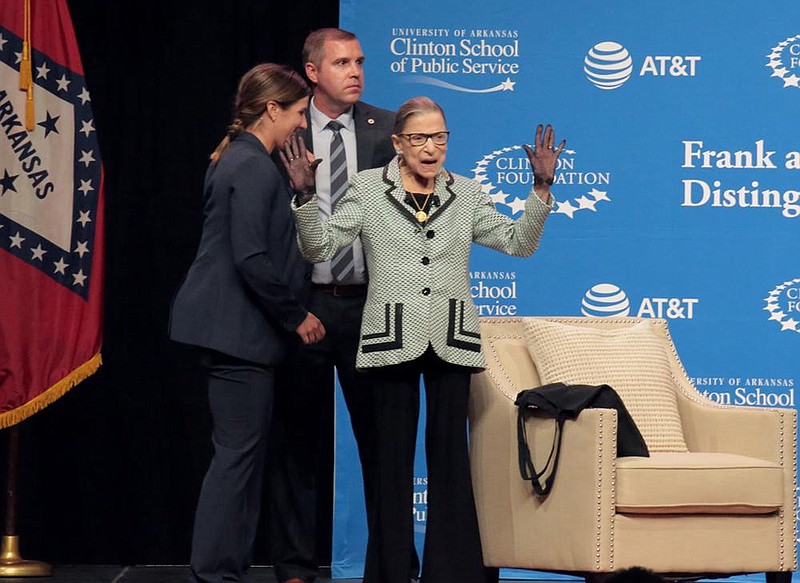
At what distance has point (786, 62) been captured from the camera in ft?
17.9

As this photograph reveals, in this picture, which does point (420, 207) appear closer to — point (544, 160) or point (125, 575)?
point (544, 160)

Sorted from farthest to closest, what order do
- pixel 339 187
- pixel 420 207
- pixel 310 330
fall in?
pixel 339 187 → pixel 420 207 → pixel 310 330

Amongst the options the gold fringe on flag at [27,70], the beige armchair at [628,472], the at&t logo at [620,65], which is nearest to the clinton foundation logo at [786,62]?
the at&t logo at [620,65]

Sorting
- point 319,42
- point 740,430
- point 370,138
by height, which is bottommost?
point 740,430

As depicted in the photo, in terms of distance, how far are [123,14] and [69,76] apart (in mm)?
540

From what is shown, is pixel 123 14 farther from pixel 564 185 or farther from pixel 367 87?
pixel 564 185

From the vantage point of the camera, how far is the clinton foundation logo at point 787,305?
5.41 metres

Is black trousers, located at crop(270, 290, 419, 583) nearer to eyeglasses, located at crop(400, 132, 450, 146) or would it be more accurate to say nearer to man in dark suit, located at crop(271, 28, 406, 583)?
man in dark suit, located at crop(271, 28, 406, 583)

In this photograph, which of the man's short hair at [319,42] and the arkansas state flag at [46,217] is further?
the arkansas state flag at [46,217]

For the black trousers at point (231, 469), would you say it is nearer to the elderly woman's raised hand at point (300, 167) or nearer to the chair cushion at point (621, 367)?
the elderly woman's raised hand at point (300, 167)

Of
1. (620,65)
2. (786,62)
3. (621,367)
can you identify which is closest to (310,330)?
(621,367)

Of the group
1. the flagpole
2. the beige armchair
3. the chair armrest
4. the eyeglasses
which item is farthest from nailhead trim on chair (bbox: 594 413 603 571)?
the flagpole

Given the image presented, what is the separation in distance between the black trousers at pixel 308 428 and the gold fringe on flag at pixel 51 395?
92cm

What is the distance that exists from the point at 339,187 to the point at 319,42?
1.64ft
